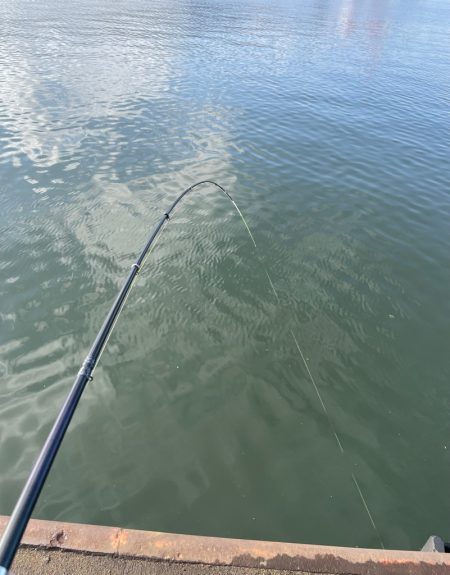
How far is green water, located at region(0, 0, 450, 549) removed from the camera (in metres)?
5.09

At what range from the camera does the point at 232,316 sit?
299 inches

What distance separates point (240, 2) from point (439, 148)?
6157cm

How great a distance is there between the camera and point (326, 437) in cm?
573

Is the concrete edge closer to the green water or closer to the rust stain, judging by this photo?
the rust stain

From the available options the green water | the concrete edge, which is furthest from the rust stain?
the green water

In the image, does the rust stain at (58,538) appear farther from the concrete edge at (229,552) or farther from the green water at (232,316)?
the green water at (232,316)

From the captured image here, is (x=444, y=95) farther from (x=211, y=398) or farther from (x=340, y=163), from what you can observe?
(x=211, y=398)

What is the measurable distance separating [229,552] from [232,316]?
4.44 m

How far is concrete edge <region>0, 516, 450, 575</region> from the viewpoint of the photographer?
3479 mm

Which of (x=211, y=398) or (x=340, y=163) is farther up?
(x=340, y=163)

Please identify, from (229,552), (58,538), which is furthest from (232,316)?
(58,538)

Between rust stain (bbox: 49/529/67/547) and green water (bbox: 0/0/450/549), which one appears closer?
rust stain (bbox: 49/529/67/547)

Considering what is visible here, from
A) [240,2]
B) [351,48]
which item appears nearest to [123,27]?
[351,48]

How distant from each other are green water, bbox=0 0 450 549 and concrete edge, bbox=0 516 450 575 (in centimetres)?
123
